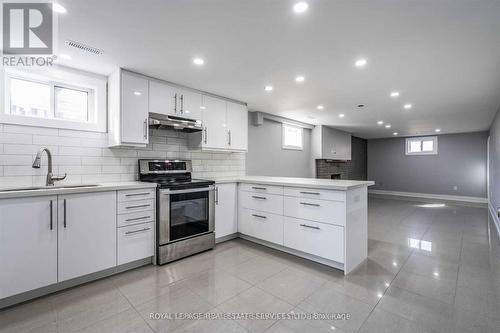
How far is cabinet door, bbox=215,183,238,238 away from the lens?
3.39m

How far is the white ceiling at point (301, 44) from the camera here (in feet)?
5.47

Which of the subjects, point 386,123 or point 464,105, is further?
point 386,123

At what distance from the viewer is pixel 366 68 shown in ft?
8.77

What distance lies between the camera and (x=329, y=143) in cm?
667

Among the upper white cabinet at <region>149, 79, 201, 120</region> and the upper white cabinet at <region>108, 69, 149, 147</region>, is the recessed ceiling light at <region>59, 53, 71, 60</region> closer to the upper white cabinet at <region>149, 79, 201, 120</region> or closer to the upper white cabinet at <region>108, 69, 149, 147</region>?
the upper white cabinet at <region>108, 69, 149, 147</region>

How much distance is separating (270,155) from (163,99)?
2.81 m

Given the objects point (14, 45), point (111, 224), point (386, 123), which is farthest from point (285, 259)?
point (386, 123)

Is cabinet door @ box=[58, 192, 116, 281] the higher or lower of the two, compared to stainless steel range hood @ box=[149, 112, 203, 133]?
lower

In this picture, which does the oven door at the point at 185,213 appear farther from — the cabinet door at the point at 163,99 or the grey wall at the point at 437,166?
the grey wall at the point at 437,166

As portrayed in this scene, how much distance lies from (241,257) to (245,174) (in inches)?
78.4

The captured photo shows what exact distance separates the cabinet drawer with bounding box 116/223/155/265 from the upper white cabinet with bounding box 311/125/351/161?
4.93 metres

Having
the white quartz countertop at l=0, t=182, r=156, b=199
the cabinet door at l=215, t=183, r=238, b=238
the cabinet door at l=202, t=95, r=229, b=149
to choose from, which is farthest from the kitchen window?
the white quartz countertop at l=0, t=182, r=156, b=199

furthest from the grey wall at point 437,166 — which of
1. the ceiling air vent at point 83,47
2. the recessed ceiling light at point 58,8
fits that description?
the recessed ceiling light at point 58,8

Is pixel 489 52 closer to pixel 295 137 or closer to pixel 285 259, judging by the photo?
pixel 285 259
